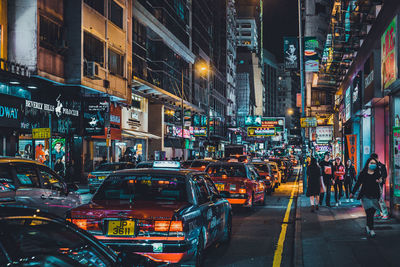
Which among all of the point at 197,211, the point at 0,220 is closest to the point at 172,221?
the point at 197,211

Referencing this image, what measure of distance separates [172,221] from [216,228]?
232 cm

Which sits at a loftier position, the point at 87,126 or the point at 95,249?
the point at 87,126

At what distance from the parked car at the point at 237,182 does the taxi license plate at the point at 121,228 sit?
8.46m

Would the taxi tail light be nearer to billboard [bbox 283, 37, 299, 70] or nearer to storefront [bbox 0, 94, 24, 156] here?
storefront [bbox 0, 94, 24, 156]

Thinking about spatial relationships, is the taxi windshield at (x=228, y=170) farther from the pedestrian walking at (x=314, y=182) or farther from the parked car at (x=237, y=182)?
the pedestrian walking at (x=314, y=182)

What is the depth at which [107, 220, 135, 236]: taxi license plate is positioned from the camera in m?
6.86

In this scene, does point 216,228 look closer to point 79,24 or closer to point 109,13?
point 79,24

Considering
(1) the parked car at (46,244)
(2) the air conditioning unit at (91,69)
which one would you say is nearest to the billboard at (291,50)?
(2) the air conditioning unit at (91,69)

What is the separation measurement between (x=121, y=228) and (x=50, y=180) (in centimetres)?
437

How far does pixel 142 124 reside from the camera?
4291 cm

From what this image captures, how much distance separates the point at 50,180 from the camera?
10.7 meters

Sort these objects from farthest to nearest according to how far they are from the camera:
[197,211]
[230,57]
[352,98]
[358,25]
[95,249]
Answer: [230,57] < [352,98] < [358,25] < [197,211] < [95,249]

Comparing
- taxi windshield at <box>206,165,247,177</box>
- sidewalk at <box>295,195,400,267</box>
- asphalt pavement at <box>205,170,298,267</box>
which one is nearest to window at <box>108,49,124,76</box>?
taxi windshield at <box>206,165,247,177</box>

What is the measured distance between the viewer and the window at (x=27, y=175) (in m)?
9.38
